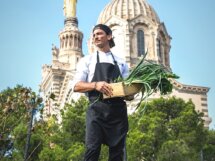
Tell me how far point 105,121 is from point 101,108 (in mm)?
159

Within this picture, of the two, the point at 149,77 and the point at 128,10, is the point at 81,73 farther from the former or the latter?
the point at 128,10

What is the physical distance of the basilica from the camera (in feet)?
110

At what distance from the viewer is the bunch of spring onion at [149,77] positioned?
184 inches

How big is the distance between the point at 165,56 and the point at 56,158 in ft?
71.2

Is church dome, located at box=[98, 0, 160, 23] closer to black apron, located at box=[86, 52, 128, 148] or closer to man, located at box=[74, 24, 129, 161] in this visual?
man, located at box=[74, 24, 129, 161]

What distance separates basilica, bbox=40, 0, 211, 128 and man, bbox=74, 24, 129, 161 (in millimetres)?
27754

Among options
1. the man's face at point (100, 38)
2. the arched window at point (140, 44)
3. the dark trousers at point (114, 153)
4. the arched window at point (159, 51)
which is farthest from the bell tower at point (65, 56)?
the dark trousers at point (114, 153)

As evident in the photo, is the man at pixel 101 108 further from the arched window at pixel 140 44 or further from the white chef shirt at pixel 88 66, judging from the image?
the arched window at pixel 140 44

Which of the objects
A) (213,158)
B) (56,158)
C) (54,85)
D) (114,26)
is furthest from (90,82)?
(54,85)

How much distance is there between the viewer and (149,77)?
4.71 metres

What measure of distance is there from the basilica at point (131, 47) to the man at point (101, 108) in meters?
27.8

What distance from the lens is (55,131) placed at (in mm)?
21938

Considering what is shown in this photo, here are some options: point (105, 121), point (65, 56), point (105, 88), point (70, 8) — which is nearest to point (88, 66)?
point (105, 88)

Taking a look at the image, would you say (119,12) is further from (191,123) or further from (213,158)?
(191,123)
